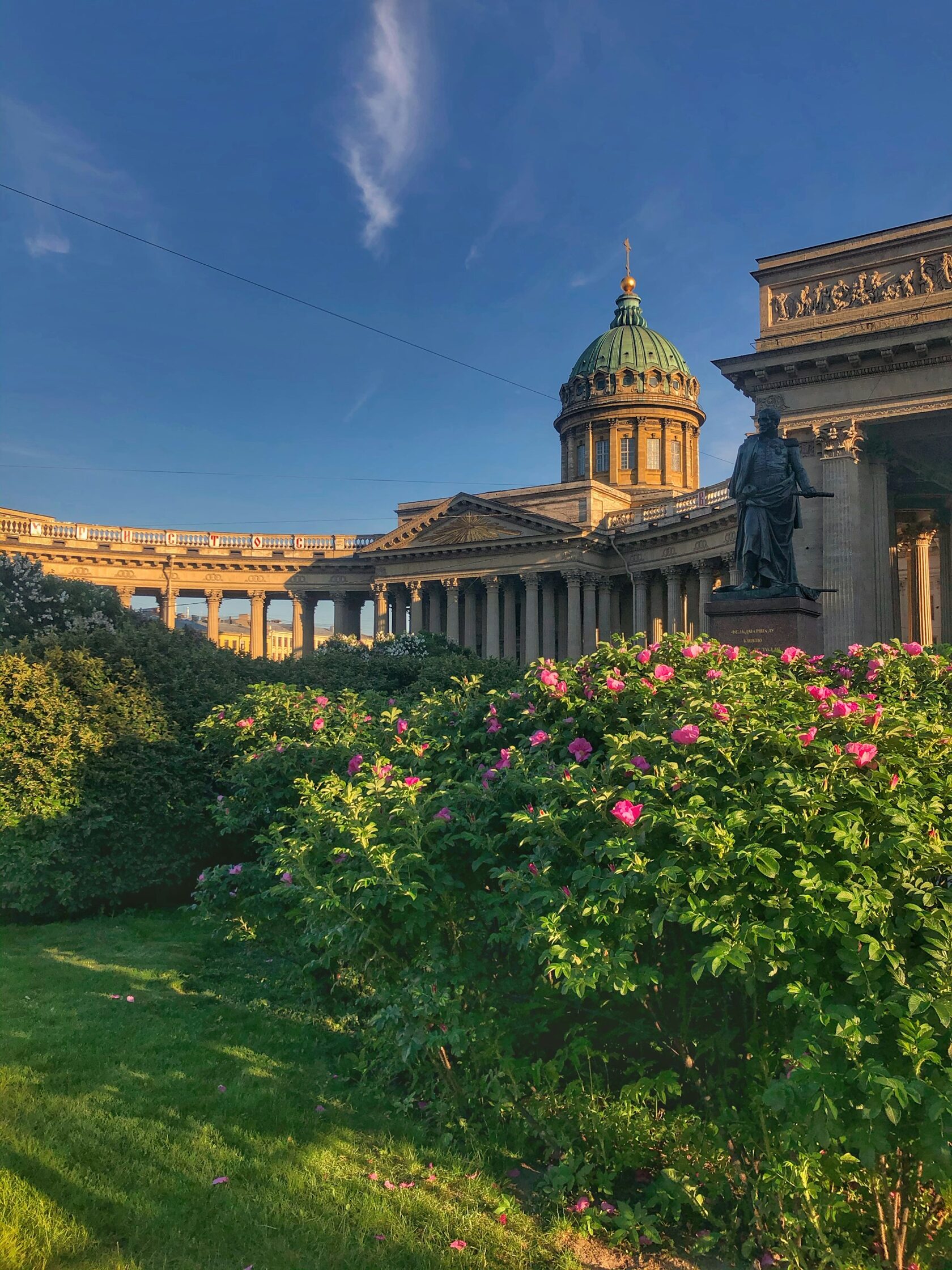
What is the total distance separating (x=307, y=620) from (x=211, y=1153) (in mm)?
53223

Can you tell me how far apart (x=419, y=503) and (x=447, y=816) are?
53930 mm

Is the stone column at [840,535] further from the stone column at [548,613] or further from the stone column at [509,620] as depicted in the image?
the stone column at [509,620]

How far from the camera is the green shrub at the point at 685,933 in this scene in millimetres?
3771

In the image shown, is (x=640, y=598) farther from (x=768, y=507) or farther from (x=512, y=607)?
(x=768, y=507)

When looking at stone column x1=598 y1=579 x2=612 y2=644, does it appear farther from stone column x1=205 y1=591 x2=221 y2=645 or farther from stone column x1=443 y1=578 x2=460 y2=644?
stone column x1=205 y1=591 x2=221 y2=645

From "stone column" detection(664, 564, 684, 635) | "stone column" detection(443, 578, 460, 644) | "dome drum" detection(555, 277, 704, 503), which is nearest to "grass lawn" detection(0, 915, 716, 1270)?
"stone column" detection(664, 564, 684, 635)

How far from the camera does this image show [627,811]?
4.30 m

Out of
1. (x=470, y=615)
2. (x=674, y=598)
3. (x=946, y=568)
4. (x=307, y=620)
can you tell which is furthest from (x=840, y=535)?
(x=307, y=620)

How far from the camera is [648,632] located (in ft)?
156

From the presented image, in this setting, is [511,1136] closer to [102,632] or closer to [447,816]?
[447,816]

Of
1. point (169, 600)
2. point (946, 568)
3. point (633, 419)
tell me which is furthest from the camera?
point (633, 419)

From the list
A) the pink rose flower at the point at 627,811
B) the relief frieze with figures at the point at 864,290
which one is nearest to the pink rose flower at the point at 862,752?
the pink rose flower at the point at 627,811

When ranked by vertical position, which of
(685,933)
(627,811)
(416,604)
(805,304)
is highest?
(805,304)

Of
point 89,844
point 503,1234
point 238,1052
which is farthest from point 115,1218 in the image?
point 89,844
